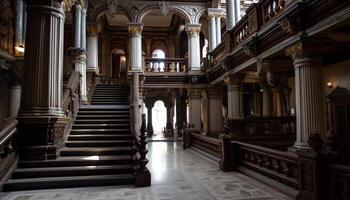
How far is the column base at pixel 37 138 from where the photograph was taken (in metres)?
6.01

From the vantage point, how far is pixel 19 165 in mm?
5945

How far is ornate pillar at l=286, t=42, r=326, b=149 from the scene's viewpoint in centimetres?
588

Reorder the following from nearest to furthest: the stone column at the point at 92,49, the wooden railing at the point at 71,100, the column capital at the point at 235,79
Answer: the wooden railing at the point at 71,100, the column capital at the point at 235,79, the stone column at the point at 92,49

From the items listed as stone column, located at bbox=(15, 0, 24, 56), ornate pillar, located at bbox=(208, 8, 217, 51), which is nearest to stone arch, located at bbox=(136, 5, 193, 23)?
ornate pillar, located at bbox=(208, 8, 217, 51)

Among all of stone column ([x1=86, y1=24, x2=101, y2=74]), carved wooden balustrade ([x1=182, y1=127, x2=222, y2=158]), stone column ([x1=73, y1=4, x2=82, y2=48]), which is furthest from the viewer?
stone column ([x1=86, y1=24, x2=101, y2=74])

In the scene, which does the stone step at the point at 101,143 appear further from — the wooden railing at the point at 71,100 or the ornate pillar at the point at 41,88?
the ornate pillar at the point at 41,88

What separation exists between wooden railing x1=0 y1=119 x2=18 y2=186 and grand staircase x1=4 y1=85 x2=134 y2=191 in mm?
159

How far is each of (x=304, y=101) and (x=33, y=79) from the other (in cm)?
567

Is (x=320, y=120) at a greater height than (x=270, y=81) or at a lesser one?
lesser

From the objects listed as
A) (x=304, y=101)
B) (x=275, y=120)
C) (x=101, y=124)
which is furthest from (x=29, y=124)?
(x=275, y=120)

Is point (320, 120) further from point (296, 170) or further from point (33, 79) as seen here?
point (33, 79)

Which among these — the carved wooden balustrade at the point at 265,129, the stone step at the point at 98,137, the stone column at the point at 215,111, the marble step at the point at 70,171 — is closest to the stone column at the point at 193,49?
the stone column at the point at 215,111

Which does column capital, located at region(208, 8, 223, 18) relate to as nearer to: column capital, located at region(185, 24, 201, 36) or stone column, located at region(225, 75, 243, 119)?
column capital, located at region(185, 24, 201, 36)

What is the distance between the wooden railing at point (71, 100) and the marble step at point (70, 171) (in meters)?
1.83
